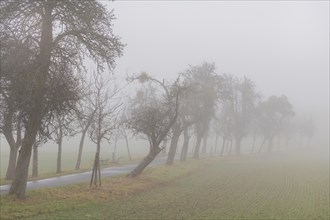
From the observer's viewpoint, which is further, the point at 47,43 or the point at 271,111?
the point at 271,111

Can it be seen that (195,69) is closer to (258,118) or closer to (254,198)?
(254,198)

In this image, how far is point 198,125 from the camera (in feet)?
198

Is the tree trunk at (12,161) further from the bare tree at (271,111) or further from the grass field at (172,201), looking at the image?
the bare tree at (271,111)

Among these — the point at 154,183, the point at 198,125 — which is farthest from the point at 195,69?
the point at 154,183

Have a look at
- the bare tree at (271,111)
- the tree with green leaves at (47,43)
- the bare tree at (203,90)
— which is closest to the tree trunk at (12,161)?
the tree with green leaves at (47,43)

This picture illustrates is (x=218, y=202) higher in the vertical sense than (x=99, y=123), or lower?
lower

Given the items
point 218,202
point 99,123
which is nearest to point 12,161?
point 99,123

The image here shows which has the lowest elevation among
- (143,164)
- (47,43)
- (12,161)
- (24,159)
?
(143,164)

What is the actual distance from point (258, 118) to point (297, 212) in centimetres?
8240

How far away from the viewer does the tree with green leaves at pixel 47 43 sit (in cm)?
2105

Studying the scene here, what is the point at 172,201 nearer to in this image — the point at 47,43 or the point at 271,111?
the point at 47,43

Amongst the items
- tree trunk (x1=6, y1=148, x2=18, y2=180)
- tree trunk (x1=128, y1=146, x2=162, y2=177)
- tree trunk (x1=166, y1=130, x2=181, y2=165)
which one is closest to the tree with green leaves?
tree trunk (x1=6, y1=148, x2=18, y2=180)

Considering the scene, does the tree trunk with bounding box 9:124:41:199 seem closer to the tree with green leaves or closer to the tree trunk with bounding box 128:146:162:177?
the tree with green leaves

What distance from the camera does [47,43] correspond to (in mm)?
21969
